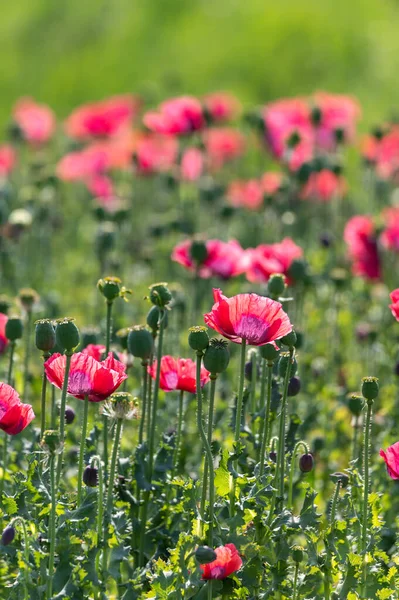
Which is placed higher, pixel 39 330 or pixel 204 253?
pixel 204 253

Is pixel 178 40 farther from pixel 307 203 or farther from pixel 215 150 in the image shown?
pixel 307 203

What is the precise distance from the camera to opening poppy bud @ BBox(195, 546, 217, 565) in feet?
6.15

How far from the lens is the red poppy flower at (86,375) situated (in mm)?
2076

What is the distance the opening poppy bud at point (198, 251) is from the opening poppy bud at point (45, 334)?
1.01 metres

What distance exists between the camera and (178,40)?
10.0 meters

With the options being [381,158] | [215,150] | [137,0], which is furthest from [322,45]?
[381,158]

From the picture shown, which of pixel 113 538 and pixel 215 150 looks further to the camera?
pixel 215 150

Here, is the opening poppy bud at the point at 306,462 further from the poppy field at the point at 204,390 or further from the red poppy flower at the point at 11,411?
the red poppy flower at the point at 11,411

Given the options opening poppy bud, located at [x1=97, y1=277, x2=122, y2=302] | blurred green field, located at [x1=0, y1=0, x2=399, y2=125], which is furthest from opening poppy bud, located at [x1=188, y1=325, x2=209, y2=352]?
blurred green field, located at [x1=0, y1=0, x2=399, y2=125]

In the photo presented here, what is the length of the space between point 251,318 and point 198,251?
42.5 inches

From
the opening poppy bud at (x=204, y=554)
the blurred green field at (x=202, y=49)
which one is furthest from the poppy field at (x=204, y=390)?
the blurred green field at (x=202, y=49)

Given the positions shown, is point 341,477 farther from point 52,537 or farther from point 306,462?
point 52,537

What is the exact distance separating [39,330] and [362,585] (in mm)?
836

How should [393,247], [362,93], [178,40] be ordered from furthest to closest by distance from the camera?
[178,40] → [362,93] → [393,247]
